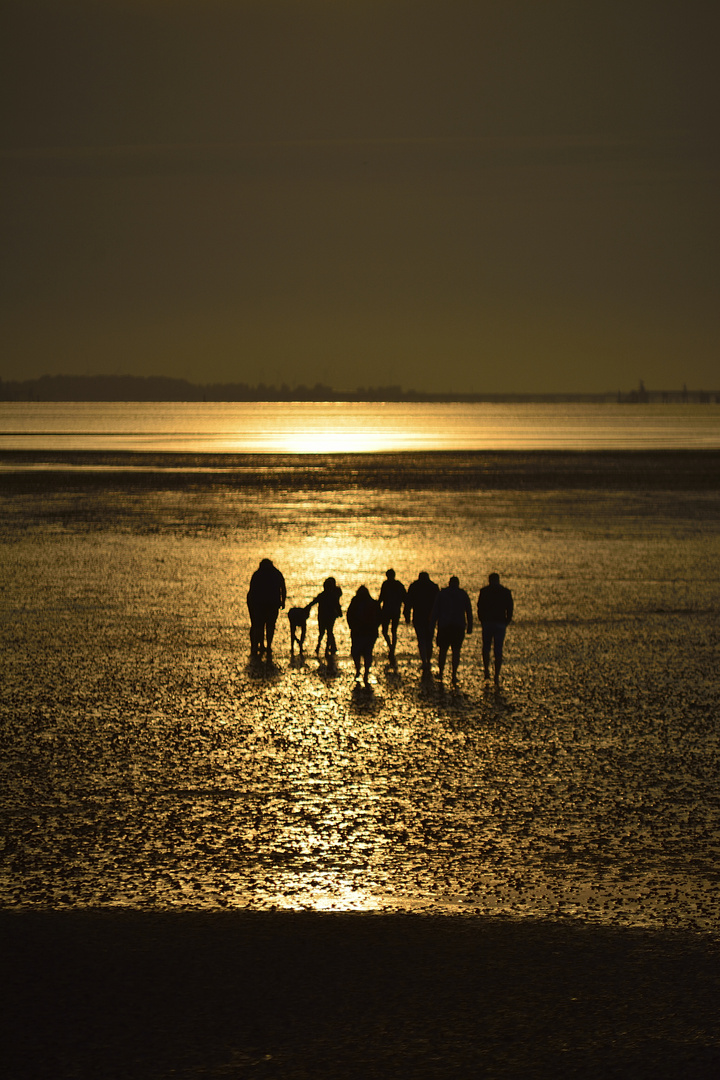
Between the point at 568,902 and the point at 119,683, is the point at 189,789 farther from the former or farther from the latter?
the point at 119,683

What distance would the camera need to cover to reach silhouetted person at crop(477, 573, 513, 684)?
1645 centimetres

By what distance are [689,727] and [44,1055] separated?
29.8 ft

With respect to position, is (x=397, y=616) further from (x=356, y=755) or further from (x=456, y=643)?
(x=356, y=755)

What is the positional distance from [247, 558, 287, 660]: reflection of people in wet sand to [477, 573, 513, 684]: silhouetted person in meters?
3.29

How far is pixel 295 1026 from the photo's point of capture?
20.8 ft

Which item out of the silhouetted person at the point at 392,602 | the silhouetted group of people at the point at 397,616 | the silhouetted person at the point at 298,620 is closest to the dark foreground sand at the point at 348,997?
the silhouetted group of people at the point at 397,616

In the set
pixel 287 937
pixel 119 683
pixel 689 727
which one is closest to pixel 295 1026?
pixel 287 937

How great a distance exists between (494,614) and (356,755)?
196 inches

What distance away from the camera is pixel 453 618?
16734mm

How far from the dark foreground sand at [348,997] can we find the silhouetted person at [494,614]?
8803 mm

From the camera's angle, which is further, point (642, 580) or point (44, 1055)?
point (642, 580)

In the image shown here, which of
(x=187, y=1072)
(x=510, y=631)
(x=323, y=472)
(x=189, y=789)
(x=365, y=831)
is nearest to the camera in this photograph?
(x=187, y=1072)

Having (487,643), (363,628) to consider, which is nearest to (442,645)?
(487,643)

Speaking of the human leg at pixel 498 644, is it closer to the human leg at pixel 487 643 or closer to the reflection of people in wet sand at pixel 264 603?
the human leg at pixel 487 643
